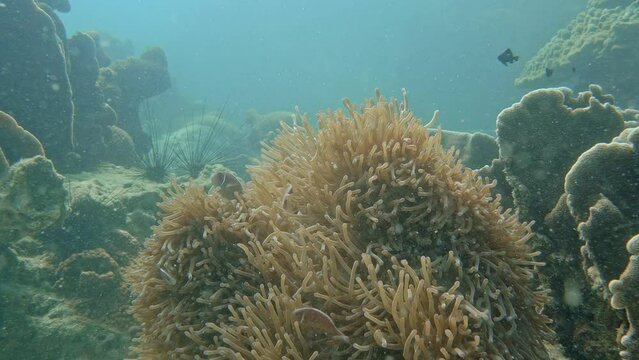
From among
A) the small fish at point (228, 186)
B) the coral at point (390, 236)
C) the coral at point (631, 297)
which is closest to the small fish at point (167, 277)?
the coral at point (390, 236)

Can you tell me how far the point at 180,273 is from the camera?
2.59 metres

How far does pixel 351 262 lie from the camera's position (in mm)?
2311

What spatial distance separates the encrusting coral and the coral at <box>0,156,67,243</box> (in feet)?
9.02

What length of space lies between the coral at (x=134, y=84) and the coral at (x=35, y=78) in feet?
11.3

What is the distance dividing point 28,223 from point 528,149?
216 inches

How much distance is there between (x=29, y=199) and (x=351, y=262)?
433cm

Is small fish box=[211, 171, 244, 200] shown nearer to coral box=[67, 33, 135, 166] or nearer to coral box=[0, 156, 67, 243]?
coral box=[0, 156, 67, 243]

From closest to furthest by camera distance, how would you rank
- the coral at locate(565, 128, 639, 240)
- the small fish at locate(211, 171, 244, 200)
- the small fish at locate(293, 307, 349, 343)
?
the small fish at locate(293, 307, 349, 343) < the coral at locate(565, 128, 639, 240) < the small fish at locate(211, 171, 244, 200)

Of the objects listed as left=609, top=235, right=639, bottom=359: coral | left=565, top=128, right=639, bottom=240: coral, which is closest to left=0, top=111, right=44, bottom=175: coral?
left=565, top=128, right=639, bottom=240: coral

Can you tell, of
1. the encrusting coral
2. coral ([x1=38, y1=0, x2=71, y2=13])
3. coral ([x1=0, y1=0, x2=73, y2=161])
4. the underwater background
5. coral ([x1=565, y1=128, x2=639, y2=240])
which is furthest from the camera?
coral ([x1=38, y1=0, x2=71, y2=13])

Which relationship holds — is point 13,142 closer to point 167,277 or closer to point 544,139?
point 167,277

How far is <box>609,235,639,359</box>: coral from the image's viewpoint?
87.4 inches

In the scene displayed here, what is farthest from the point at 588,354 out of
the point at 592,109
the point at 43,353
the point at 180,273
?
the point at 43,353

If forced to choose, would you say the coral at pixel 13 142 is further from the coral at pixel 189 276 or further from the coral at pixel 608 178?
the coral at pixel 608 178
